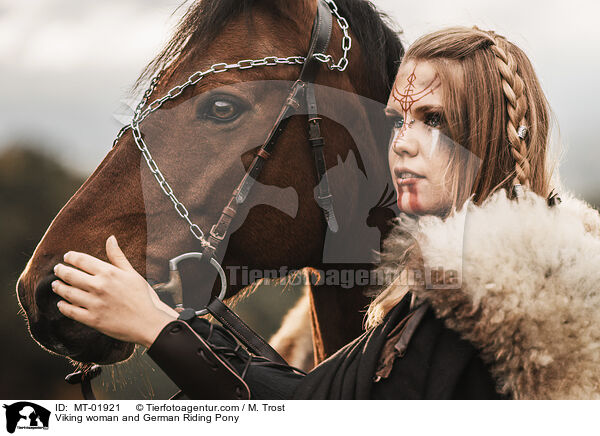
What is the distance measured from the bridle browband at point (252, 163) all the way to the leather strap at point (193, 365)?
0.10 meters

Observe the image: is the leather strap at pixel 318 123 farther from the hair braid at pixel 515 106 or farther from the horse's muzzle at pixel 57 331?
the horse's muzzle at pixel 57 331

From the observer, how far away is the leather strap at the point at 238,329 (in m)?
1.37

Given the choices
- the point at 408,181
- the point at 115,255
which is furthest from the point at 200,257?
the point at 408,181

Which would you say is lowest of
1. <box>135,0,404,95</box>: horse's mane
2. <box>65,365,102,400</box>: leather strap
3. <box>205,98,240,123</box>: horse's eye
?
<box>65,365,102,400</box>: leather strap

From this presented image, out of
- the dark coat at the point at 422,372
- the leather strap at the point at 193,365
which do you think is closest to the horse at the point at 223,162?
the leather strap at the point at 193,365

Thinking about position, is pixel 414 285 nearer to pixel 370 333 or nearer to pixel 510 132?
pixel 370 333

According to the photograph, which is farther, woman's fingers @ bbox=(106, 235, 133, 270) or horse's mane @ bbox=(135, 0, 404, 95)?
horse's mane @ bbox=(135, 0, 404, 95)

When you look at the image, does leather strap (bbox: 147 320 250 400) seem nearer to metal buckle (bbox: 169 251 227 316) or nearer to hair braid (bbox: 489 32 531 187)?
metal buckle (bbox: 169 251 227 316)

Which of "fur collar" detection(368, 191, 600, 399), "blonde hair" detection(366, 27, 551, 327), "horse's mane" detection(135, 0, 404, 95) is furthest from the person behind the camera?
"horse's mane" detection(135, 0, 404, 95)

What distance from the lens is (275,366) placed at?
130 centimetres

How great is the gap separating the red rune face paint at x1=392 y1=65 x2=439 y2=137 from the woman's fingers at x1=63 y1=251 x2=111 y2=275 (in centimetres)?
83

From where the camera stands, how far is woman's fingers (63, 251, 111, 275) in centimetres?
117
